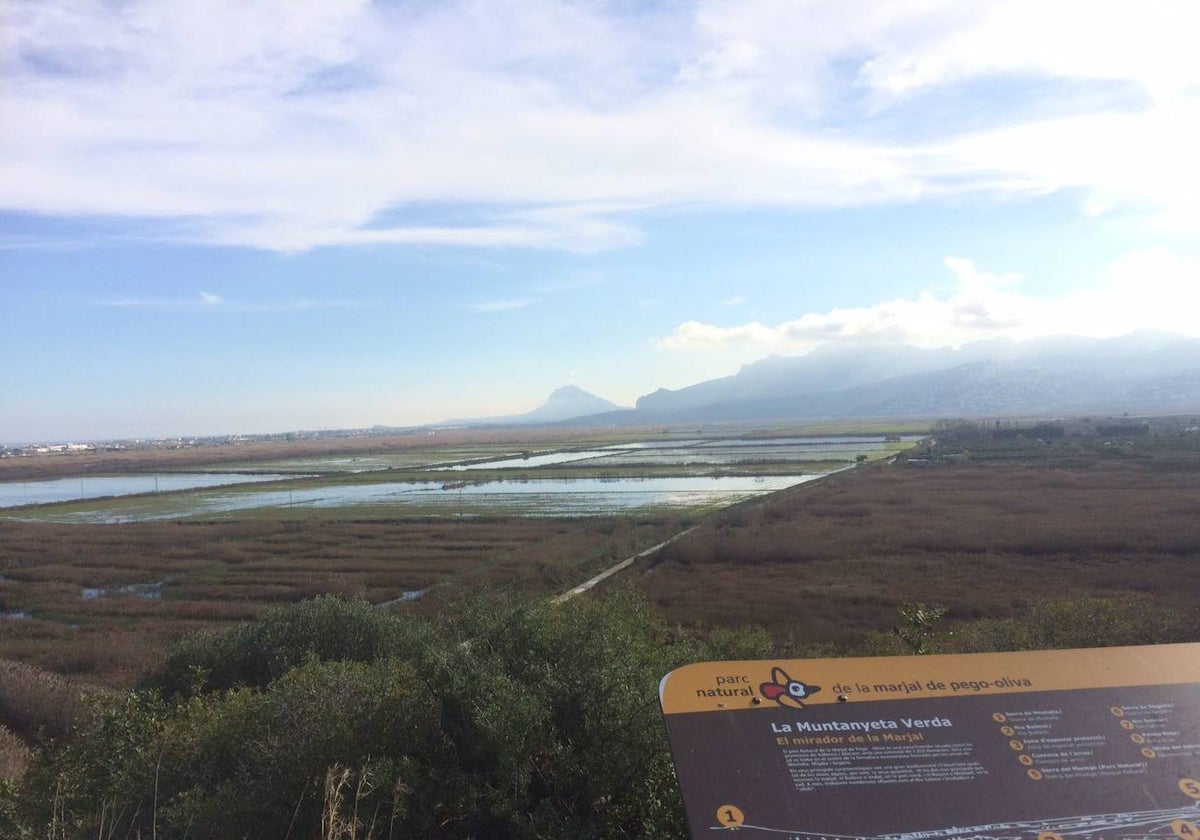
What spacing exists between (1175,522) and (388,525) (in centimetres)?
3305

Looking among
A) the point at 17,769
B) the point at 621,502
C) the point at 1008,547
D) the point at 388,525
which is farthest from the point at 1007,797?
the point at 621,502

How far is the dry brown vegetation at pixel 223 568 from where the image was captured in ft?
66.5

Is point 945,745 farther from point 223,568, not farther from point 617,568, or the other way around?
point 223,568

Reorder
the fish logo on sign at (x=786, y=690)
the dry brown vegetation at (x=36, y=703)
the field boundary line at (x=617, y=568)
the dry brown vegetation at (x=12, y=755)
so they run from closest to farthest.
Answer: the fish logo on sign at (x=786, y=690) < the dry brown vegetation at (x=12, y=755) < the dry brown vegetation at (x=36, y=703) < the field boundary line at (x=617, y=568)

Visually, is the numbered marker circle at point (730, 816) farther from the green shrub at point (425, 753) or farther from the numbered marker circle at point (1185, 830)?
the numbered marker circle at point (1185, 830)

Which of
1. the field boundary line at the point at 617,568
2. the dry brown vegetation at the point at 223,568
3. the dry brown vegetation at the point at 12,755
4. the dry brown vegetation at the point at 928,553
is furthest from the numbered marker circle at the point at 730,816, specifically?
the field boundary line at the point at 617,568

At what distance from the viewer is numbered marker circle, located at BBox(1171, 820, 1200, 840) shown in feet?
11.9

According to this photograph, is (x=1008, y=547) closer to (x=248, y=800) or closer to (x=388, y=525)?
(x=248, y=800)

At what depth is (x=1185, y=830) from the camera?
144 inches

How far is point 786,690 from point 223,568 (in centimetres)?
2984

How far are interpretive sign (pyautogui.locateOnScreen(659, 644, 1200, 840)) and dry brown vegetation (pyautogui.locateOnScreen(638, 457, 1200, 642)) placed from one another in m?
10.6

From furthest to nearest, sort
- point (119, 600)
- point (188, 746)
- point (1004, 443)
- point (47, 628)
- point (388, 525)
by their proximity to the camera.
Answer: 1. point (1004, 443)
2. point (388, 525)
3. point (119, 600)
4. point (47, 628)
5. point (188, 746)

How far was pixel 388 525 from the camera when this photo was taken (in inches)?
1537

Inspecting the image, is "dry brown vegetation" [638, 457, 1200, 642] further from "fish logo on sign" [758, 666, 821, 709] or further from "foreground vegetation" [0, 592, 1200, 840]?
"fish logo on sign" [758, 666, 821, 709]
